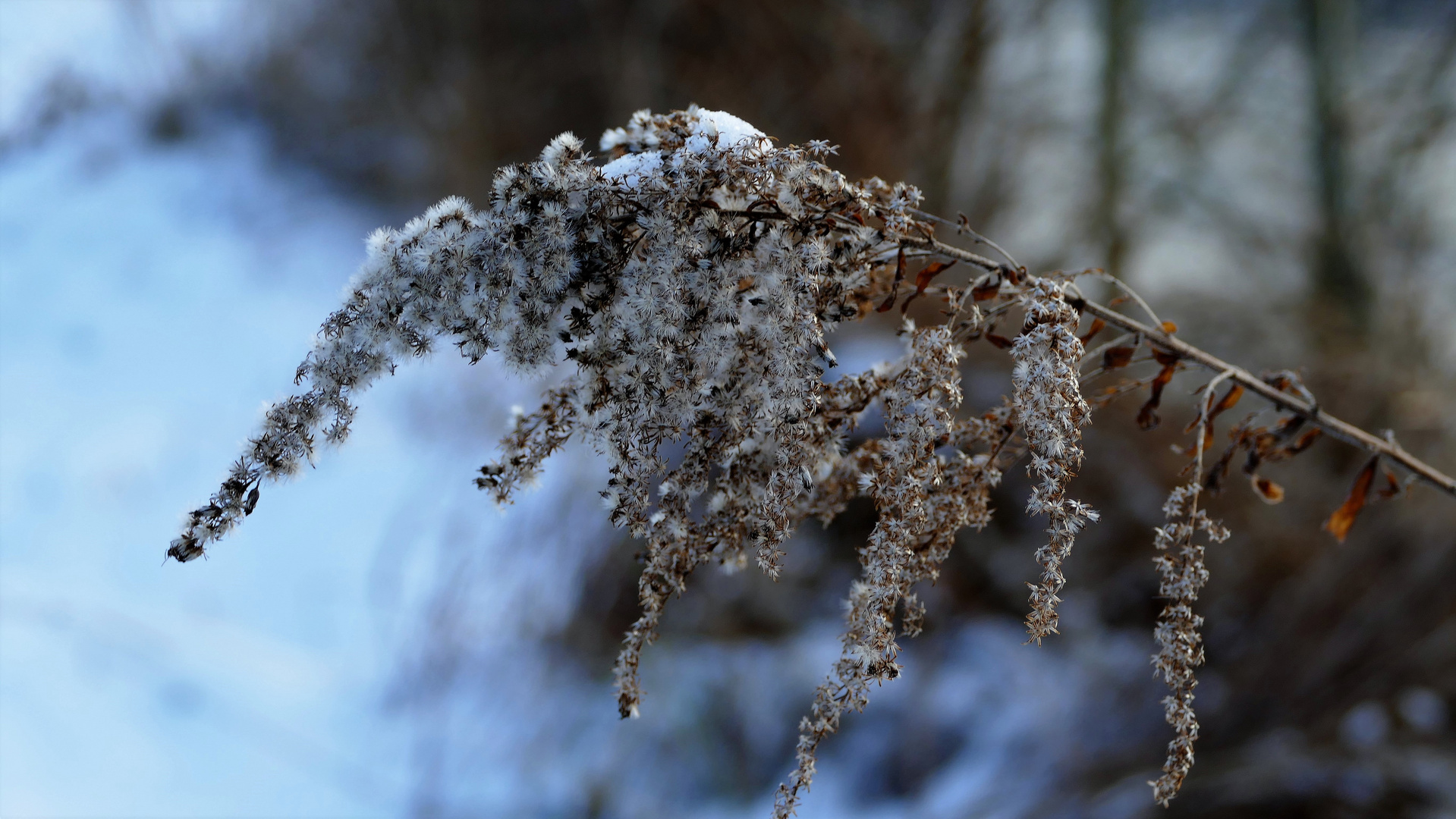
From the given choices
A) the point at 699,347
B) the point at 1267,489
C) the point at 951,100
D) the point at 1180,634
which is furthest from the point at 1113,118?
the point at 699,347

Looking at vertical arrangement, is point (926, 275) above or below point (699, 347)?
above

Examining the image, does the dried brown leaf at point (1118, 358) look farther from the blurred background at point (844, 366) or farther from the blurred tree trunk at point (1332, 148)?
the blurred tree trunk at point (1332, 148)

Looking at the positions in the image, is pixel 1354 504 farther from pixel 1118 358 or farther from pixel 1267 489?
pixel 1118 358

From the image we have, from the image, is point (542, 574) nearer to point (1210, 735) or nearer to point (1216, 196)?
point (1210, 735)

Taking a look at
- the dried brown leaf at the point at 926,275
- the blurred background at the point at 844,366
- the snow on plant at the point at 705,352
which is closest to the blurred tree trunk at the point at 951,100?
the blurred background at the point at 844,366

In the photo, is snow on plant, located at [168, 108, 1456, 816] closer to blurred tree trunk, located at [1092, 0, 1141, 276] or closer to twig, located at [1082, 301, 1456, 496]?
twig, located at [1082, 301, 1456, 496]

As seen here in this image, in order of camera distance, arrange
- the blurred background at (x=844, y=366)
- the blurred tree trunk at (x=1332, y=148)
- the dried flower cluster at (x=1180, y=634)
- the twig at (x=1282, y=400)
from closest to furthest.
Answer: the dried flower cluster at (x=1180, y=634) < the twig at (x=1282, y=400) < the blurred background at (x=844, y=366) < the blurred tree trunk at (x=1332, y=148)

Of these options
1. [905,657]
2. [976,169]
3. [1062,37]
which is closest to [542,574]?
[905,657]
